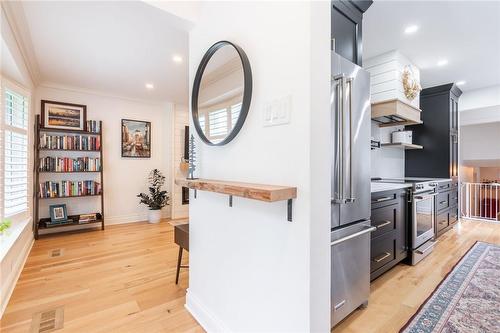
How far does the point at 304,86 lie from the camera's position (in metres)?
1.08

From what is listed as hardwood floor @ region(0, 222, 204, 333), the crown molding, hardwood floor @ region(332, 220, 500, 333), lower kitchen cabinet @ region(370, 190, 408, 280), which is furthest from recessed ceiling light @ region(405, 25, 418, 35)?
the crown molding

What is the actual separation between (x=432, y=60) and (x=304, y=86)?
3.46m

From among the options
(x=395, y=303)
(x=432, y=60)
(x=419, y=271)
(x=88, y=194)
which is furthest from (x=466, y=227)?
(x=88, y=194)

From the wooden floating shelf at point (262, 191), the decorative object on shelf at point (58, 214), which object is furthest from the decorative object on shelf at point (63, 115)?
the wooden floating shelf at point (262, 191)

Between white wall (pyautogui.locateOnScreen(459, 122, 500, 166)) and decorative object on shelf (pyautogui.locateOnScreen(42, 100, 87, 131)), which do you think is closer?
decorative object on shelf (pyautogui.locateOnScreen(42, 100, 87, 131))

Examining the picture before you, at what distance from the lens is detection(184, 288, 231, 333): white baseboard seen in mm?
1601

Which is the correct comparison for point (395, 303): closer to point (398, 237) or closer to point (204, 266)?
point (398, 237)

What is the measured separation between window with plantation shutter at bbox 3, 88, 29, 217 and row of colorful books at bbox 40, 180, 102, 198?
59cm

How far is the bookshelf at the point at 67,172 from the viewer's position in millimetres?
3779

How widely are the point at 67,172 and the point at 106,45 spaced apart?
8.21 feet

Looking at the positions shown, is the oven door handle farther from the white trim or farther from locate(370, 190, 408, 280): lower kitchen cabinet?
the white trim

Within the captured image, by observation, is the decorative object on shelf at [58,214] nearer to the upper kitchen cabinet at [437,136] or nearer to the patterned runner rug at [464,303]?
the patterned runner rug at [464,303]

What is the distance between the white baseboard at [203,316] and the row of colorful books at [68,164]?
3.36 m

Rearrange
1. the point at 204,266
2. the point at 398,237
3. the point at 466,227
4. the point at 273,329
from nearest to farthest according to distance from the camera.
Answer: the point at 273,329
the point at 204,266
the point at 398,237
the point at 466,227
